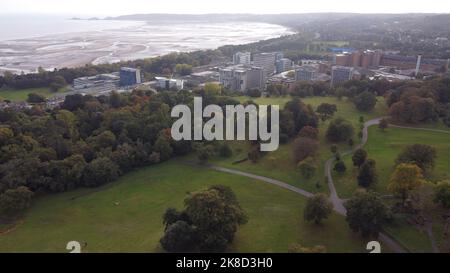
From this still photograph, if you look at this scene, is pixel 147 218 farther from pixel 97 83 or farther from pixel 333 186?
pixel 97 83

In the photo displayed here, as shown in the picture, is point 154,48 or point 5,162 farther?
point 154,48

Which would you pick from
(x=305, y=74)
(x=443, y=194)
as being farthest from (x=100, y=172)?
(x=305, y=74)

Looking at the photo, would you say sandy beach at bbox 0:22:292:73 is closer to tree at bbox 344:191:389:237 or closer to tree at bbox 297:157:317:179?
tree at bbox 297:157:317:179

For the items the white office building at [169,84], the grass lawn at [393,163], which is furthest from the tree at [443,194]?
the white office building at [169,84]

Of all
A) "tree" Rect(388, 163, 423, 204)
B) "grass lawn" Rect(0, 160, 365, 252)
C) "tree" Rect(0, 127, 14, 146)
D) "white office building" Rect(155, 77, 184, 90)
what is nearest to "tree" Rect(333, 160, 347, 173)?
"grass lawn" Rect(0, 160, 365, 252)
